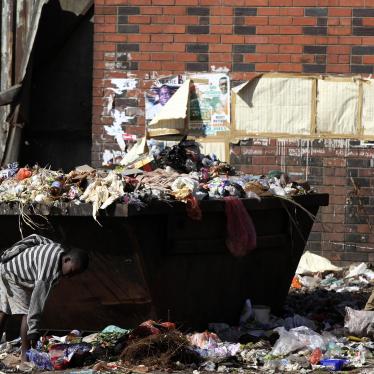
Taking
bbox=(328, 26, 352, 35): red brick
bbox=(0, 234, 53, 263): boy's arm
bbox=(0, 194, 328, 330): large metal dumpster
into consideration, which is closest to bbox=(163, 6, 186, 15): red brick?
bbox=(328, 26, 352, 35): red brick

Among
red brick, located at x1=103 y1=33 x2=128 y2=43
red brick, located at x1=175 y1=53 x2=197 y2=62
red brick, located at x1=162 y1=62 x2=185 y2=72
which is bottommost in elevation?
red brick, located at x1=162 y1=62 x2=185 y2=72

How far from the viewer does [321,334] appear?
7.83 meters

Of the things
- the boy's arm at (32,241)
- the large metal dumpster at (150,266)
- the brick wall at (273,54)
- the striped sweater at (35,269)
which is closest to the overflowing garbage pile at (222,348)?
the large metal dumpster at (150,266)

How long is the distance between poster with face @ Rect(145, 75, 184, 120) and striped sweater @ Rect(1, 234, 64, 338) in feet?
14.0

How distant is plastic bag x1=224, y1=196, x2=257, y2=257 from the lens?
7.72 meters

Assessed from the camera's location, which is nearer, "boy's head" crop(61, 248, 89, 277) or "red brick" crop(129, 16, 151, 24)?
"boy's head" crop(61, 248, 89, 277)

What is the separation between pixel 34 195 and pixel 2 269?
1.85ft

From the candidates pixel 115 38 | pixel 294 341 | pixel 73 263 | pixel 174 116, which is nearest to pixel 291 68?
pixel 174 116

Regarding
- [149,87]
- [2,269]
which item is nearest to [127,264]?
[2,269]

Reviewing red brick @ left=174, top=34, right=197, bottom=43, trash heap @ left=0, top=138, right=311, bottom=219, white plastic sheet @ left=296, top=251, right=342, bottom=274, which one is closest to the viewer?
trash heap @ left=0, top=138, right=311, bottom=219

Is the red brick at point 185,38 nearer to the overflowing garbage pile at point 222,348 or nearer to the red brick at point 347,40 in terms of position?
the red brick at point 347,40

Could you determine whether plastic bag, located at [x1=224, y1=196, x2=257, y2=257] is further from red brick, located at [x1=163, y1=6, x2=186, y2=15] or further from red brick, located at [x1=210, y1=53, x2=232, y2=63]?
red brick, located at [x1=163, y1=6, x2=186, y2=15]

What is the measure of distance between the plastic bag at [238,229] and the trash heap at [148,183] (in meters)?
0.13

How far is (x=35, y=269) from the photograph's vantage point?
6.64 metres
